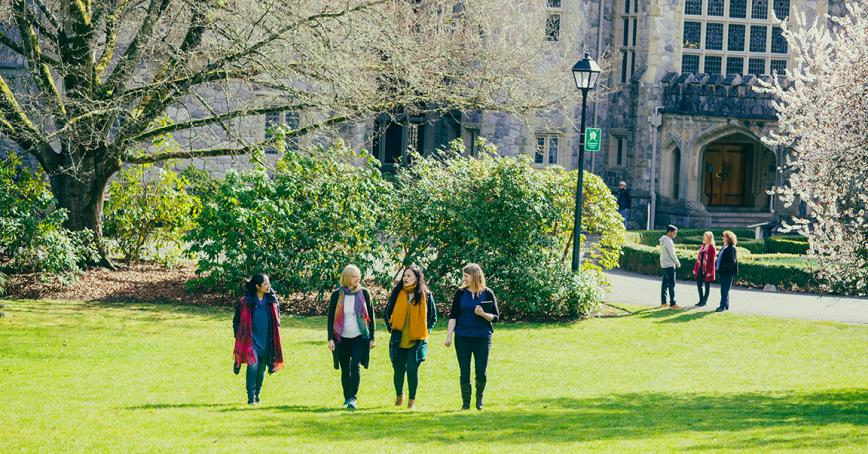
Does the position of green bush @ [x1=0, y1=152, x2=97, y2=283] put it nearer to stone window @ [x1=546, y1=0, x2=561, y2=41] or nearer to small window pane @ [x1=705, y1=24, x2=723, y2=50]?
stone window @ [x1=546, y1=0, x2=561, y2=41]

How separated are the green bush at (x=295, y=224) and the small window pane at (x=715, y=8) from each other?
18.5 metres

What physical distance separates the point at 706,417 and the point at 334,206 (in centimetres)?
996

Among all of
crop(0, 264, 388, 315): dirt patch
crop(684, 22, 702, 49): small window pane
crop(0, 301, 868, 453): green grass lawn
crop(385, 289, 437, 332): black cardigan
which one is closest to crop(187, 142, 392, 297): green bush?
crop(0, 264, 388, 315): dirt patch

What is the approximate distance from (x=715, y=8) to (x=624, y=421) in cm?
2683

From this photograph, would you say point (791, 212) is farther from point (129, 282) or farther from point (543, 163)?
point (129, 282)

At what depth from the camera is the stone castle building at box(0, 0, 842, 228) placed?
35688mm

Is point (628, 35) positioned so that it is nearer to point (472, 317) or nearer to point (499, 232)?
point (499, 232)

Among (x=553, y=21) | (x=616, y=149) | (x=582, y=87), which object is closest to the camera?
(x=582, y=87)

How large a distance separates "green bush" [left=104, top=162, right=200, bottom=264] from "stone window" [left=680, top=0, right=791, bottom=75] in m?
18.6

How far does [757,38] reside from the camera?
3694 centimetres

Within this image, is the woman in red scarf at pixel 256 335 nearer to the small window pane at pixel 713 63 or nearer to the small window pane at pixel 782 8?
the small window pane at pixel 713 63

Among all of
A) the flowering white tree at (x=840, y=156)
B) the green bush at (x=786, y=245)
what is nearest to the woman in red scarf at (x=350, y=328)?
the flowering white tree at (x=840, y=156)

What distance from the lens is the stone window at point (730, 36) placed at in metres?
36.6

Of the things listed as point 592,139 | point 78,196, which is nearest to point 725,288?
point 592,139
